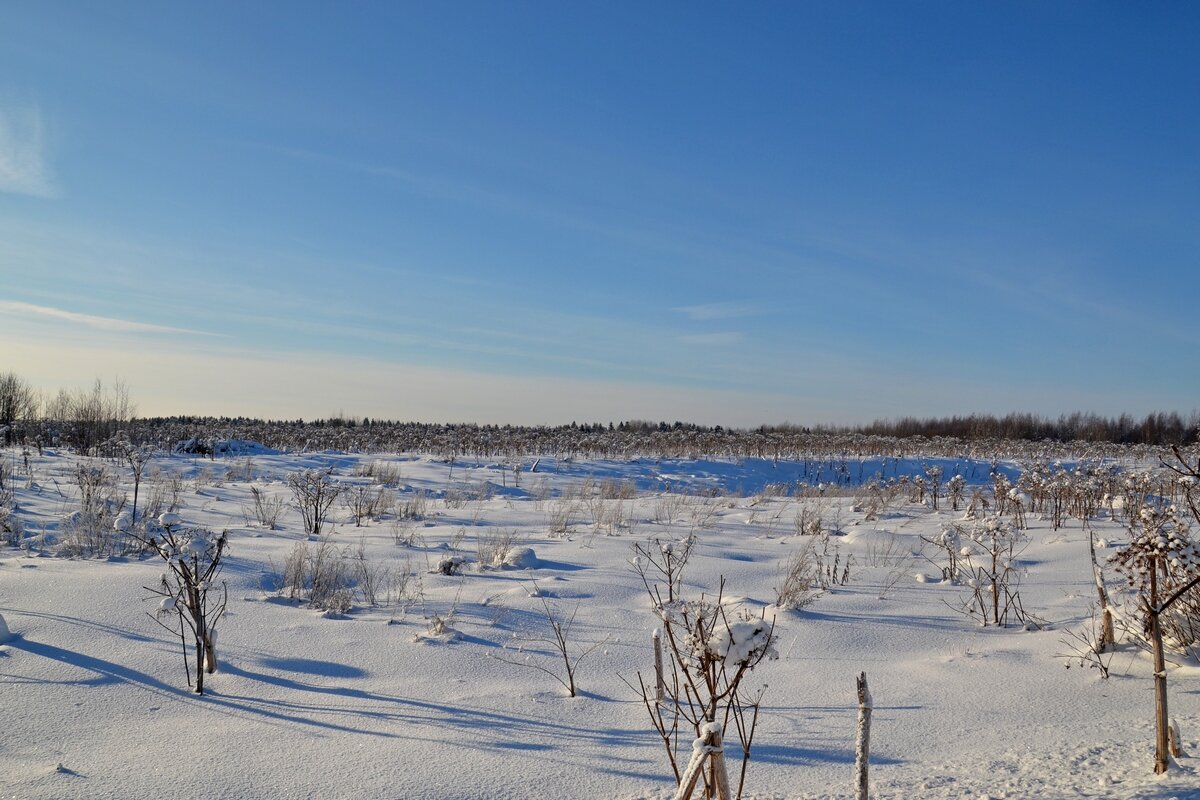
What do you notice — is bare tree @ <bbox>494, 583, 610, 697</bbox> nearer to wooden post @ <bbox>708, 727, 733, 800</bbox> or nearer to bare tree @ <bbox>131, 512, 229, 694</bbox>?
bare tree @ <bbox>131, 512, 229, 694</bbox>

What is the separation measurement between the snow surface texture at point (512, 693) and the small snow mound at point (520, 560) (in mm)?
28

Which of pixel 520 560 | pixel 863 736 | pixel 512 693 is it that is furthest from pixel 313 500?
pixel 863 736

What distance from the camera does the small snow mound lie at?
6.86m

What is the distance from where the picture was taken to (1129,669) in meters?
4.13

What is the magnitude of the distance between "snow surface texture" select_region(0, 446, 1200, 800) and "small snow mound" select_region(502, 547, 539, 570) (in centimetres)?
3

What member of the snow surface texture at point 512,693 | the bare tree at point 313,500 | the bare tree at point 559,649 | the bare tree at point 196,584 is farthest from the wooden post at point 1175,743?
the bare tree at point 313,500

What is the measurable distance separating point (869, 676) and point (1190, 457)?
22818 mm

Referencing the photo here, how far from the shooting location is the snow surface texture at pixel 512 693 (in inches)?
110

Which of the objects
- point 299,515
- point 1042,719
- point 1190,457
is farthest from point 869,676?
point 1190,457

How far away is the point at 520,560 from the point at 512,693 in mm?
3037

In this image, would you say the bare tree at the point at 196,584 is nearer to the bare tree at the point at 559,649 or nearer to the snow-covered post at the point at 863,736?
the bare tree at the point at 559,649

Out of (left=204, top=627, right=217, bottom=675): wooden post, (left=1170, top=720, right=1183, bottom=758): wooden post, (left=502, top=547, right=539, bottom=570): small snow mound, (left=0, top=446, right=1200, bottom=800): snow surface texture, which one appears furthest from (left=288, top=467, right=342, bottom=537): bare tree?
(left=1170, top=720, right=1183, bottom=758): wooden post

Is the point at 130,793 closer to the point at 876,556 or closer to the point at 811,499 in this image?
the point at 876,556

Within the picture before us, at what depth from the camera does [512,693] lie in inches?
152
